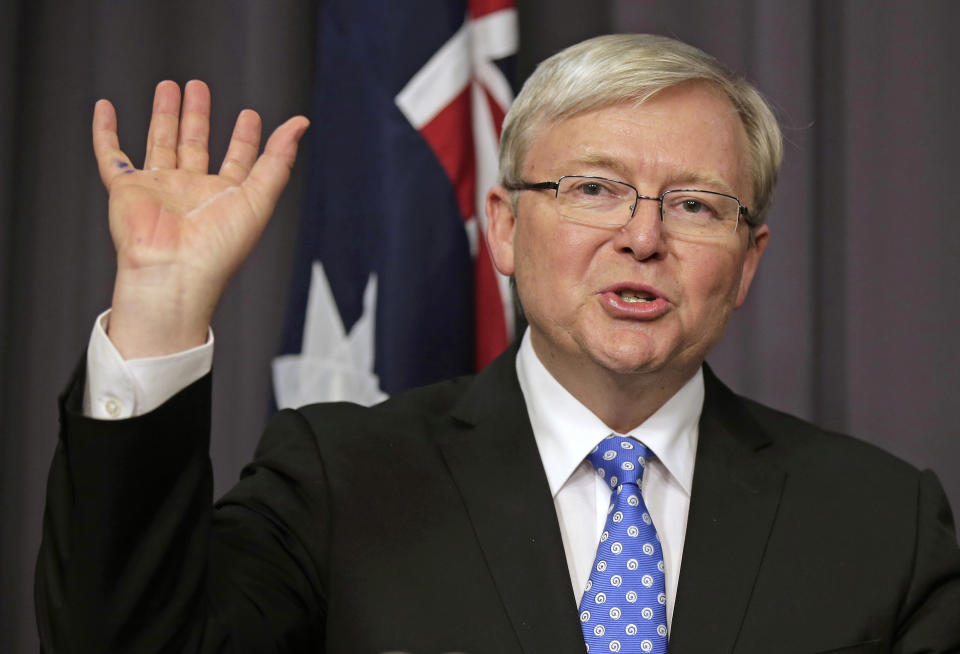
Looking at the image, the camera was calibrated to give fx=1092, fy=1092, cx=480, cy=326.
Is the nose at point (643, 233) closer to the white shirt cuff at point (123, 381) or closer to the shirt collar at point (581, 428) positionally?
the shirt collar at point (581, 428)

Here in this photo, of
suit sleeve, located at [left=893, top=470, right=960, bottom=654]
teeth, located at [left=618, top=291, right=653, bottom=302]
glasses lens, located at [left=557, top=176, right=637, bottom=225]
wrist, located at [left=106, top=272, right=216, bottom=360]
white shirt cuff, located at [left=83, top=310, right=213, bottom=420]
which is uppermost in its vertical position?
glasses lens, located at [left=557, top=176, right=637, bottom=225]

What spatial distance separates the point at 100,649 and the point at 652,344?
0.82 m

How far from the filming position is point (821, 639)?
1471 millimetres

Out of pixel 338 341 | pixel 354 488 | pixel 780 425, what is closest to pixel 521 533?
pixel 354 488

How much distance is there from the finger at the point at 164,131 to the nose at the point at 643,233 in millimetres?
623

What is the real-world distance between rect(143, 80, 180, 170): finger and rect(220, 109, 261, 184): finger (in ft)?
0.21

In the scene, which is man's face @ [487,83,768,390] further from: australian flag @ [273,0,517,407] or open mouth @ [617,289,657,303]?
australian flag @ [273,0,517,407]

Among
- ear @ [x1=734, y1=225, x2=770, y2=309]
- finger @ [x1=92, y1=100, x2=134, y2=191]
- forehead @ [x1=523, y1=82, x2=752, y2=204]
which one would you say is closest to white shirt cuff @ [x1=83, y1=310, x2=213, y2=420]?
finger @ [x1=92, y1=100, x2=134, y2=191]

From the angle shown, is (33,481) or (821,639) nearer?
(821,639)

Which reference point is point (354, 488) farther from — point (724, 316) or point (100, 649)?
point (724, 316)

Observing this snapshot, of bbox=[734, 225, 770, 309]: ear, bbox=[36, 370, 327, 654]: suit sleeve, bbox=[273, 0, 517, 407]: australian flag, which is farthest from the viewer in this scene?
bbox=[273, 0, 517, 407]: australian flag

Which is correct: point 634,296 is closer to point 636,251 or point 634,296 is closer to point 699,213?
point 636,251

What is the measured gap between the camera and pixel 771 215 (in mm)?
2531

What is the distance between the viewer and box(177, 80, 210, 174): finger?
1261 mm
